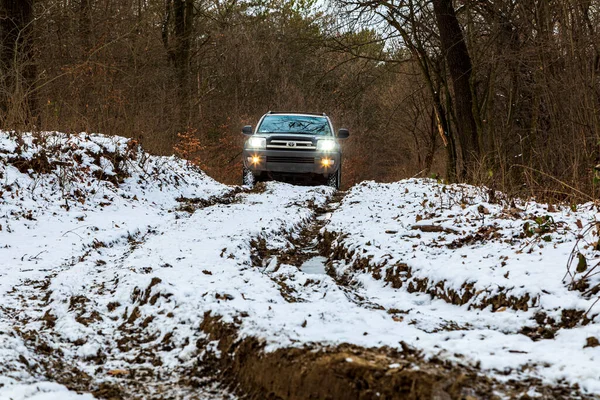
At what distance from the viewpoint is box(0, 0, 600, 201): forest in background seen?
9.07 m

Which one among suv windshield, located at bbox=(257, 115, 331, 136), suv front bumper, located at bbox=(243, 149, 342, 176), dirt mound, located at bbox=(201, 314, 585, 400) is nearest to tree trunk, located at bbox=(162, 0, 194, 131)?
suv windshield, located at bbox=(257, 115, 331, 136)

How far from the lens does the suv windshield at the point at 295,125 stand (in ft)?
45.0

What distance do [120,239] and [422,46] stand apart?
10.7 meters

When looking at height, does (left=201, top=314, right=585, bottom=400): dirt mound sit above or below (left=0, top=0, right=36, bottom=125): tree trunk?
below

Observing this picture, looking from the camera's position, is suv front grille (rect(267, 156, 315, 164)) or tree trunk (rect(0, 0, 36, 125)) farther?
suv front grille (rect(267, 156, 315, 164))

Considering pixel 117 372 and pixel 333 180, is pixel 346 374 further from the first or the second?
pixel 333 180

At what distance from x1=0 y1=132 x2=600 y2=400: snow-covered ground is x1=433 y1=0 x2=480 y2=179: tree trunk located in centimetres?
428

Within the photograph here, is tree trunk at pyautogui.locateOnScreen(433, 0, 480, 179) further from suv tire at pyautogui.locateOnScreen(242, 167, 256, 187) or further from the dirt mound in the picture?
the dirt mound

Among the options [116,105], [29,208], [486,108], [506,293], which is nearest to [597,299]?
[506,293]

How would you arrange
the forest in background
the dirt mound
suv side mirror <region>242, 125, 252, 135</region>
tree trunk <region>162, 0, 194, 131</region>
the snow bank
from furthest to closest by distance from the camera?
tree trunk <region>162, 0, 194, 131</region> < suv side mirror <region>242, 125, 252, 135</region> < the forest in background < the snow bank < the dirt mound

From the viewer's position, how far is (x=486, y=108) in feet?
42.4

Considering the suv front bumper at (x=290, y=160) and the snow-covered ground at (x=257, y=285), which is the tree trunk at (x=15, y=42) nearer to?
the snow-covered ground at (x=257, y=285)

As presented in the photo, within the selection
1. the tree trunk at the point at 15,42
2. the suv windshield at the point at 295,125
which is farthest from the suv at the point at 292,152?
the tree trunk at the point at 15,42

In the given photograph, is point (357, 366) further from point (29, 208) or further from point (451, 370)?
point (29, 208)
